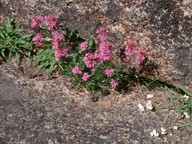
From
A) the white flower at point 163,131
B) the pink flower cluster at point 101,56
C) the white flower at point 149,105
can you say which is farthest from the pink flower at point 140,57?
the white flower at point 163,131

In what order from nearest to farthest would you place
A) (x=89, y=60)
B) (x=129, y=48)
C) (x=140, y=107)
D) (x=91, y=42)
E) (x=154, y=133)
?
(x=154, y=133)
(x=89, y=60)
(x=129, y=48)
(x=140, y=107)
(x=91, y=42)

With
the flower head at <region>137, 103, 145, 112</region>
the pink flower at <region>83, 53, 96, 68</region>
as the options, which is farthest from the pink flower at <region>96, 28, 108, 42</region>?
the flower head at <region>137, 103, 145, 112</region>

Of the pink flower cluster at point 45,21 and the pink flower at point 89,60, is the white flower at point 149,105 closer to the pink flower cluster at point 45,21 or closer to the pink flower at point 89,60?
the pink flower at point 89,60

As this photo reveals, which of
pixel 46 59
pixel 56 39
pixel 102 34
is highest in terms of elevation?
pixel 102 34

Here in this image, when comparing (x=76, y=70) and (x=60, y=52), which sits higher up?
(x=60, y=52)

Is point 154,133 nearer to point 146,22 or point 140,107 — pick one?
point 140,107

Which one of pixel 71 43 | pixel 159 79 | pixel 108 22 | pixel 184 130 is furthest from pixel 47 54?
pixel 184 130

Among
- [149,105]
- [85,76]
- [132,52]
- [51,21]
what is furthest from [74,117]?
[51,21]
